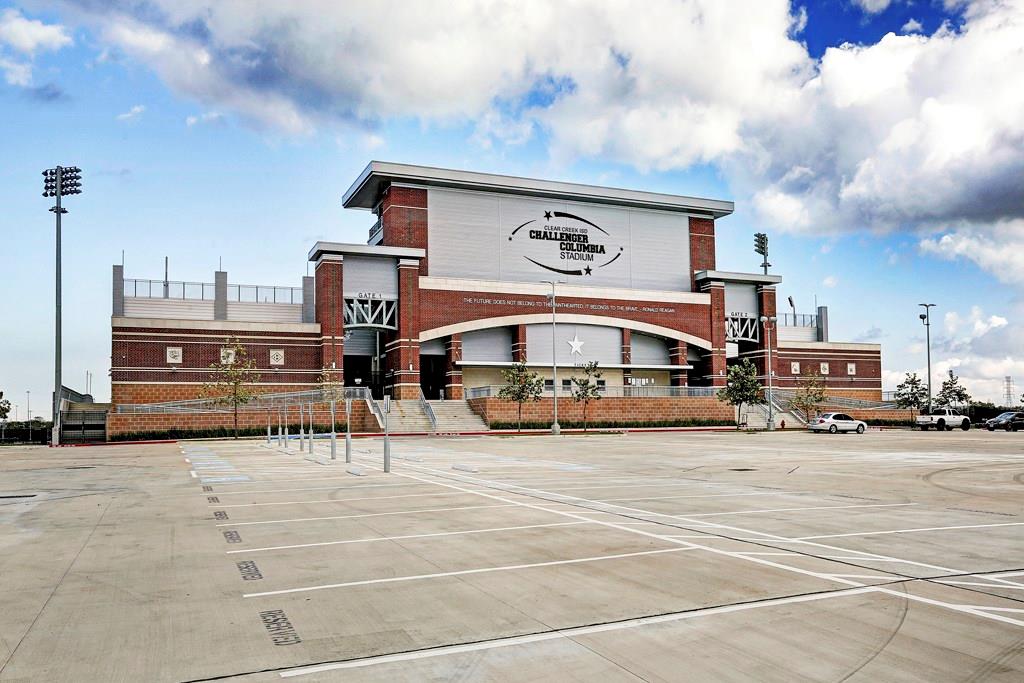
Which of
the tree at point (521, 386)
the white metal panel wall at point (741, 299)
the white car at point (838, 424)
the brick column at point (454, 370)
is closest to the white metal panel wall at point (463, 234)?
the brick column at point (454, 370)

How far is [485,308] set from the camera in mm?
69375

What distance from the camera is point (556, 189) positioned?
241 ft

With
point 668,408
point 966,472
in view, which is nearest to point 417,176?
point 668,408

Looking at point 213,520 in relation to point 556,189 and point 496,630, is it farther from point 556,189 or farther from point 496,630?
point 556,189

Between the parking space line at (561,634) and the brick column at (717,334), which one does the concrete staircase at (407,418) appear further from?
the parking space line at (561,634)

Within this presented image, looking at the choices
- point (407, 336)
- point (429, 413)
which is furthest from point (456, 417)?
point (407, 336)

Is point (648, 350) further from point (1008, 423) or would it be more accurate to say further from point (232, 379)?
point (232, 379)

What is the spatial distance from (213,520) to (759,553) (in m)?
→ 8.04

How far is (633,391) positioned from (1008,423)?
93.3ft

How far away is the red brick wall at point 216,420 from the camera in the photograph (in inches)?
2114

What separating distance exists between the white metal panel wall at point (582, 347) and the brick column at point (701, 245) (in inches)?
446

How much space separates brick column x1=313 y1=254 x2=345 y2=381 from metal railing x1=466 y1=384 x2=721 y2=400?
1123cm

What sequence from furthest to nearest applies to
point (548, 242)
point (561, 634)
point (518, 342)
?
point (548, 242) < point (518, 342) < point (561, 634)

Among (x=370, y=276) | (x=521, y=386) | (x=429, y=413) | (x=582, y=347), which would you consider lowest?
(x=429, y=413)
